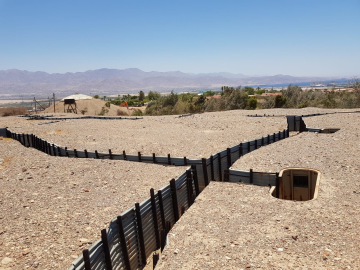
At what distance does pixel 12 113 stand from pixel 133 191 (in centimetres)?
5228

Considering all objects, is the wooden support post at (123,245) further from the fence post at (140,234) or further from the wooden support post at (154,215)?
the wooden support post at (154,215)

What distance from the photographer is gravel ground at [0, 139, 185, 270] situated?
22.3 feet

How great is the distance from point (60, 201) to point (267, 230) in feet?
19.7

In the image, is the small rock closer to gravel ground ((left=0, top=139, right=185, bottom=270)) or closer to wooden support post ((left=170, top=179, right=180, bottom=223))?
gravel ground ((left=0, top=139, right=185, bottom=270))

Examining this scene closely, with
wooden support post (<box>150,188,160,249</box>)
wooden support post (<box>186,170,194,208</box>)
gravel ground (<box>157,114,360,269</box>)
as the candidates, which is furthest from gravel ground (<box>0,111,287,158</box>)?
wooden support post (<box>150,188,160,249</box>)

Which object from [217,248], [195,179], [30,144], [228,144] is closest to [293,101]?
[228,144]

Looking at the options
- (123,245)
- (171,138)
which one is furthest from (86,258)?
(171,138)

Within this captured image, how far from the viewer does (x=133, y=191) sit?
402 inches

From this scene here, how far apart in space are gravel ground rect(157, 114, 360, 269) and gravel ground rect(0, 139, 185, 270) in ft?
6.90

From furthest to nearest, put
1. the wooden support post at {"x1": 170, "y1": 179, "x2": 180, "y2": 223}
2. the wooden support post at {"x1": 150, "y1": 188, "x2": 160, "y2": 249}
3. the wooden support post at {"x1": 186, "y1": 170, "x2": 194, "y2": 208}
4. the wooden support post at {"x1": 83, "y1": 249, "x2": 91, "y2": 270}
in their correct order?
the wooden support post at {"x1": 186, "y1": 170, "x2": 194, "y2": 208}
the wooden support post at {"x1": 170, "y1": 179, "x2": 180, "y2": 223}
the wooden support post at {"x1": 150, "y1": 188, "x2": 160, "y2": 249}
the wooden support post at {"x1": 83, "y1": 249, "x2": 91, "y2": 270}

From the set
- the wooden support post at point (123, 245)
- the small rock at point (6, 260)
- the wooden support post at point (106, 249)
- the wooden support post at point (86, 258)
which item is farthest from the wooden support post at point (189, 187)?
the small rock at point (6, 260)

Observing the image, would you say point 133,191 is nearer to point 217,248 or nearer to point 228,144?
point 217,248

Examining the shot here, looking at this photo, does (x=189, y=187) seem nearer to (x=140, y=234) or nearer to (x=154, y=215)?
(x=154, y=215)

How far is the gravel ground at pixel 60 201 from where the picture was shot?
6.80 meters
